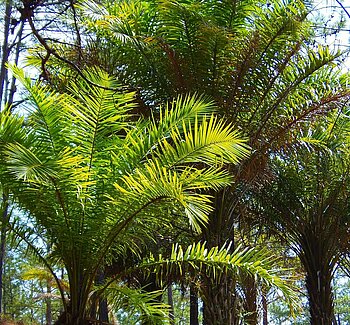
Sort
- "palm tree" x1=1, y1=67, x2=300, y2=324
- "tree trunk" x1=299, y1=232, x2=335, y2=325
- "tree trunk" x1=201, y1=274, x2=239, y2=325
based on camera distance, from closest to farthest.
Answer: "palm tree" x1=1, y1=67, x2=300, y2=324, "tree trunk" x1=201, y1=274, x2=239, y2=325, "tree trunk" x1=299, y1=232, x2=335, y2=325

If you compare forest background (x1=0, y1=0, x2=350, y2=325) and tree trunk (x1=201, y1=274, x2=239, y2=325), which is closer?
forest background (x1=0, y1=0, x2=350, y2=325)

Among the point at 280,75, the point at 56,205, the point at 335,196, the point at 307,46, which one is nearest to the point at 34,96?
the point at 56,205

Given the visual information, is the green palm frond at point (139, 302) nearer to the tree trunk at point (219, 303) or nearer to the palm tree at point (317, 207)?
the tree trunk at point (219, 303)

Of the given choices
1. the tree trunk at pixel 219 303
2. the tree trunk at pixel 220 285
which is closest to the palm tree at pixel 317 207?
the tree trunk at pixel 220 285

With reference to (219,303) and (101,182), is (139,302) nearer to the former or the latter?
(101,182)

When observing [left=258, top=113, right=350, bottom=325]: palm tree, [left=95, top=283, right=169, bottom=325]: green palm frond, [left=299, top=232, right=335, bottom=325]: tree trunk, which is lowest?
[left=95, top=283, right=169, bottom=325]: green palm frond

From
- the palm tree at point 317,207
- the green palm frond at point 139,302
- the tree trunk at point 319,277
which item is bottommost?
the green palm frond at point 139,302

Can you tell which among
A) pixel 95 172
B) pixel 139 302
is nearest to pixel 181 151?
pixel 95 172

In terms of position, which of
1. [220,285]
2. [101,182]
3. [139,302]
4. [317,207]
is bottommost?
[139,302]

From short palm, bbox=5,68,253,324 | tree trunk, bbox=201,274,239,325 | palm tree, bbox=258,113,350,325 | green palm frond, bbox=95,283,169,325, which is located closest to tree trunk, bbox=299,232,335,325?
palm tree, bbox=258,113,350,325

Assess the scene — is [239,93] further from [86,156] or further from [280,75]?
[86,156]

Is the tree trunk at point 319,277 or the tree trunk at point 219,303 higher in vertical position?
the tree trunk at point 319,277

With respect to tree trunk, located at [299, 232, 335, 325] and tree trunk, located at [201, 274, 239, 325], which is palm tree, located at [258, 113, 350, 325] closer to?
tree trunk, located at [299, 232, 335, 325]

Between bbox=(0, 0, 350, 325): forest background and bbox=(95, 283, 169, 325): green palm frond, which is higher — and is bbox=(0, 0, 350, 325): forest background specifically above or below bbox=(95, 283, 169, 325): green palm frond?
above
